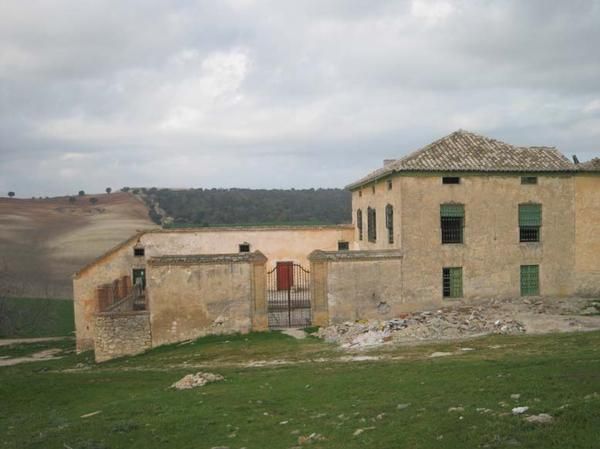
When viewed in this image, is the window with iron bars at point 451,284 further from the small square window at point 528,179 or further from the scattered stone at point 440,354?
the scattered stone at point 440,354

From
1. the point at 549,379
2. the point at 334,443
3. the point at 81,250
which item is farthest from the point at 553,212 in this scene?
the point at 81,250

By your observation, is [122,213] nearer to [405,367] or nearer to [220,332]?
[220,332]

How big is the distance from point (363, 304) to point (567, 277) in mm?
10646

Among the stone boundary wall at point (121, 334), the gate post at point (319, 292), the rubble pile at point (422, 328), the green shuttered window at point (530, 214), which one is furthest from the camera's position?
the green shuttered window at point (530, 214)

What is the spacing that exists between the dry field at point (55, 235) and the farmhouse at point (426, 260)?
3257 centimetres

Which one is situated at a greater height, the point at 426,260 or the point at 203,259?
the point at 203,259

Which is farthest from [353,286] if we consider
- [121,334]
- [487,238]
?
[121,334]

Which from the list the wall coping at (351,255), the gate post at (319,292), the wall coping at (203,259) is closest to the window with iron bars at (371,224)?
the wall coping at (351,255)

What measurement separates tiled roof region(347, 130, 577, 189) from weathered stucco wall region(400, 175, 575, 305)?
55cm

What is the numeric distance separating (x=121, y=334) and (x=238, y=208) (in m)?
74.0

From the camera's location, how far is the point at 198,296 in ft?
75.6

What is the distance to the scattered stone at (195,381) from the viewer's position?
14.4 metres

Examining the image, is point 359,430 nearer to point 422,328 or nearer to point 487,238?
point 422,328

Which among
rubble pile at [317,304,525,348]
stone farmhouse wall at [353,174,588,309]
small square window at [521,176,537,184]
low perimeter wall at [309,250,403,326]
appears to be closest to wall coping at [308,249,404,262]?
low perimeter wall at [309,250,403,326]
